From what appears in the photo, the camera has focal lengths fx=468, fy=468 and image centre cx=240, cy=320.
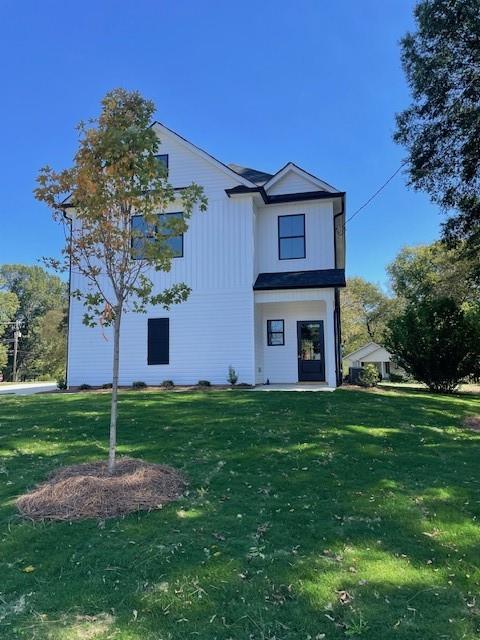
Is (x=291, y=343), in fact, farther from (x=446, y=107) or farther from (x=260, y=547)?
(x=260, y=547)

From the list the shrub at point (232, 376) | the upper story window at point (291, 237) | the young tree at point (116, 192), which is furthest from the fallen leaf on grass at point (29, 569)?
the upper story window at point (291, 237)

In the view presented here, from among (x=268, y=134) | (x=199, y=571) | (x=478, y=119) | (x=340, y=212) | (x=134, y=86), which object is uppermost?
(x=268, y=134)

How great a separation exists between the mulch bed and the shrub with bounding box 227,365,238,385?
7396 mm

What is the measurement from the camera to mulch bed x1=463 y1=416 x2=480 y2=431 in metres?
9.70

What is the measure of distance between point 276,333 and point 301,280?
104 inches

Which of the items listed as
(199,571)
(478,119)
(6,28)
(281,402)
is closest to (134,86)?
(199,571)

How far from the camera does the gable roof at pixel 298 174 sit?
54.9ft

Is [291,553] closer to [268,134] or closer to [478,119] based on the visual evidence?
[478,119]

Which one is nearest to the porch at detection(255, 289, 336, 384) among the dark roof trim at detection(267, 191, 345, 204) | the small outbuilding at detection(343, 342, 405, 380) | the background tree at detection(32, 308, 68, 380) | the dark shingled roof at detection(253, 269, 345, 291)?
the dark shingled roof at detection(253, 269, 345, 291)

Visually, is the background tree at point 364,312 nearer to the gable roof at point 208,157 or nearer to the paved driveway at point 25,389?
the paved driveway at point 25,389

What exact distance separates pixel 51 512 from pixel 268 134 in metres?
17.1

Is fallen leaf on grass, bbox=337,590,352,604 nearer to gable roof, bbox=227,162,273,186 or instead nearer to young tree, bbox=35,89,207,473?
young tree, bbox=35,89,207,473

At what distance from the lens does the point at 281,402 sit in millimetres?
11203

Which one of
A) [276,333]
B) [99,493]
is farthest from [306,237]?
[99,493]
